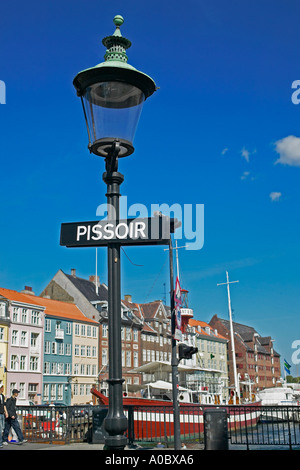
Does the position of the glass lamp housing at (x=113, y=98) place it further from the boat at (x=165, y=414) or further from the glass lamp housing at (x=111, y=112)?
the boat at (x=165, y=414)

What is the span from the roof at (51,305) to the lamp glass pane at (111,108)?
48.0 m

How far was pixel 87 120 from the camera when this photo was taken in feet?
19.6

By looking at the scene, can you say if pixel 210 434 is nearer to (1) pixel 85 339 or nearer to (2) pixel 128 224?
(2) pixel 128 224

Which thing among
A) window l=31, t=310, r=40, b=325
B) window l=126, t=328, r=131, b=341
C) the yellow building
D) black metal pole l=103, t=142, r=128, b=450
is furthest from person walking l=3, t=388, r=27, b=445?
window l=126, t=328, r=131, b=341

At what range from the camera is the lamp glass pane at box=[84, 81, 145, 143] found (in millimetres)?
5797

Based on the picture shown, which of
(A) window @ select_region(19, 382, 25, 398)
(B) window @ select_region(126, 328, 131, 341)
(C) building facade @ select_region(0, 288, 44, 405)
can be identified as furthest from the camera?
(B) window @ select_region(126, 328, 131, 341)

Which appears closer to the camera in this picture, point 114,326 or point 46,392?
point 114,326

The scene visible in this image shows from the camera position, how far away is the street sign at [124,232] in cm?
583

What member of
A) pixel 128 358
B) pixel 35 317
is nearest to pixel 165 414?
pixel 35 317

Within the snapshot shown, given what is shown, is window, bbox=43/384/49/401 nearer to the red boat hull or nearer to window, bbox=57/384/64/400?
window, bbox=57/384/64/400

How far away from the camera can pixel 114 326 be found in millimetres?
5672

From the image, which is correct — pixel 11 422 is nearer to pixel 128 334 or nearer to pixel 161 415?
pixel 161 415

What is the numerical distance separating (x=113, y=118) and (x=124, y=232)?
1.29m
